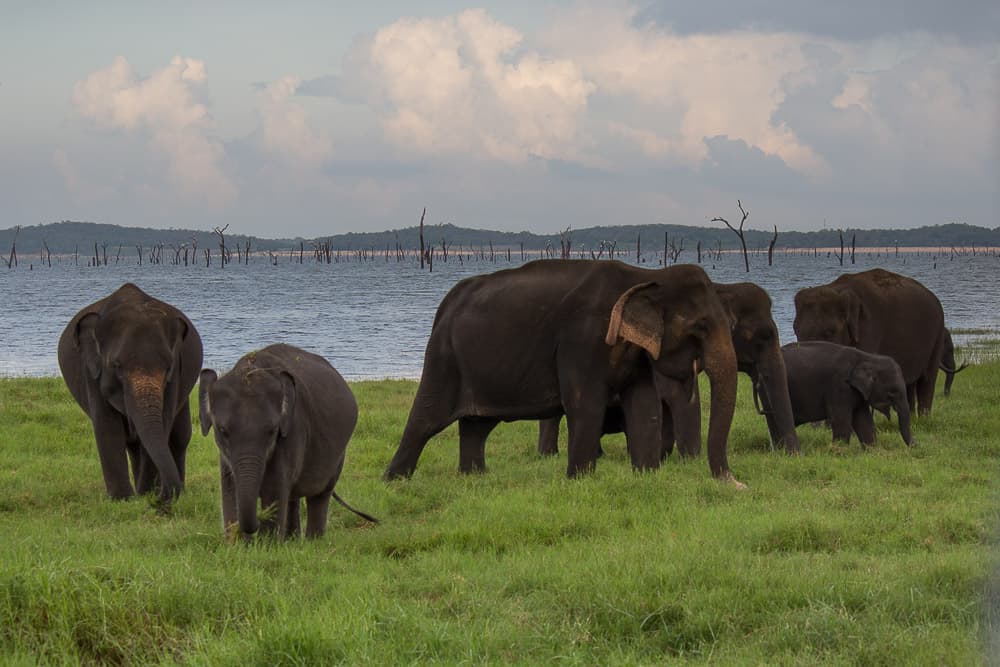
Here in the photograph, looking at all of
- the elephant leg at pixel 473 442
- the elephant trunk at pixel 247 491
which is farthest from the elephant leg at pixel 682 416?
the elephant trunk at pixel 247 491

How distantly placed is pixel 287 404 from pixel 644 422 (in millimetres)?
4477

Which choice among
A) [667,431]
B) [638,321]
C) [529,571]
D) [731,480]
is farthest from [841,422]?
[529,571]

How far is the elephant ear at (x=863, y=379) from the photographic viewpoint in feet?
44.8

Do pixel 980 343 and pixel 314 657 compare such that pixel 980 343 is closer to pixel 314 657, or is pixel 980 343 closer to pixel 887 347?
pixel 887 347

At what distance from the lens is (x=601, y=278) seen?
1141cm

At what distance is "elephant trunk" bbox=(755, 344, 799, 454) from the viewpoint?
13.4 m

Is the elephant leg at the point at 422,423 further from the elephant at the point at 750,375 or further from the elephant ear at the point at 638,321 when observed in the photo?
the elephant at the point at 750,375

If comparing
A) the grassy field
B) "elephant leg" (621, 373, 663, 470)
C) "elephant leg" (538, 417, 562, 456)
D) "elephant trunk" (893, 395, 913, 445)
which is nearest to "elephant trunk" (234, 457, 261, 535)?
the grassy field

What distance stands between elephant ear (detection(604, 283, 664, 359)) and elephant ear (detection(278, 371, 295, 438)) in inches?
148

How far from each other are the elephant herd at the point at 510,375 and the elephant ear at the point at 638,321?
13 millimetres

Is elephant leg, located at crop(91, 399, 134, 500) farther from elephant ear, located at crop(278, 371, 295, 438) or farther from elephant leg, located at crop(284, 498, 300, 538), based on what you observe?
elephant ear, located at crop(278, 371, 295, 438)

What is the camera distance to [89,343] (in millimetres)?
10633

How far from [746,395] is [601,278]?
10.1m

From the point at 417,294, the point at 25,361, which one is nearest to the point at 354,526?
the point at 25,361
